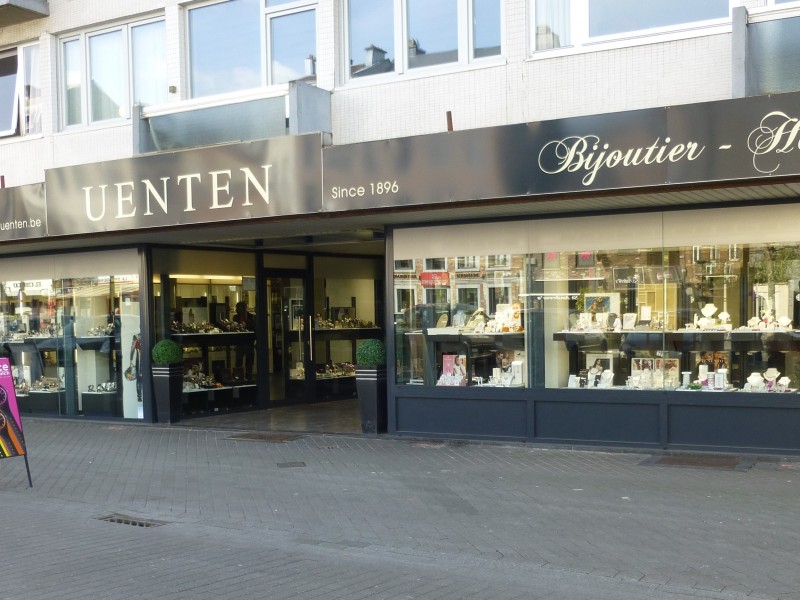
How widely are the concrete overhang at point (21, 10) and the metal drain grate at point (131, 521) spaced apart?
32.0 ft

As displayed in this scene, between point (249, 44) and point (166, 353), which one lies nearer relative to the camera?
point (249, 44)

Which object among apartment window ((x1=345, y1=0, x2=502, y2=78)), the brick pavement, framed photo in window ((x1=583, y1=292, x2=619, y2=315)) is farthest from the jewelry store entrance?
apartment window ((x1=345, y1=0, x2=502, y2=78))

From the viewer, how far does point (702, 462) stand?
9523 millimetres

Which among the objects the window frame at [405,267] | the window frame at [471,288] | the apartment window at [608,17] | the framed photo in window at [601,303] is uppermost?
Answer: the apartment window at [608,17]

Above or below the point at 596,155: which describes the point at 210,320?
below

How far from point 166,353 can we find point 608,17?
26.9 feet

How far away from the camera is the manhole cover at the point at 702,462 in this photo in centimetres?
926

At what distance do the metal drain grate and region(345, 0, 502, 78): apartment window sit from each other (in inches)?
259

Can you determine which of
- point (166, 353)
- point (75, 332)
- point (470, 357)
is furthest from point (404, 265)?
point (75, 332)

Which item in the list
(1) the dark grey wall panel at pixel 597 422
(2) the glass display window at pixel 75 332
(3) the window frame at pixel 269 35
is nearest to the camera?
(1) the dark grey wall panel at pixel 597 422

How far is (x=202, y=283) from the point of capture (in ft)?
48.8

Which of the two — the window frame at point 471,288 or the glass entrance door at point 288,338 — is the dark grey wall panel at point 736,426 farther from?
the glass entrance door at point 288,338

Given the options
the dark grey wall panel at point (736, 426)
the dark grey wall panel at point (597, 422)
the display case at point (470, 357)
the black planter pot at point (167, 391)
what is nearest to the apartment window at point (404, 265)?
A: the display case at point (470, 357)

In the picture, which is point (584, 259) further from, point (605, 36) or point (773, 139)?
point (773, 139)
